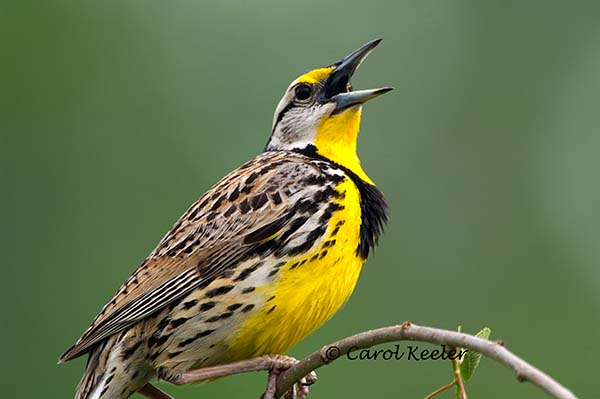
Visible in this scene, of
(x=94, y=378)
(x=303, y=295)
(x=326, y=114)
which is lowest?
(x=94, y=378)

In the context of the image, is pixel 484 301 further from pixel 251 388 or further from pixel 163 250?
pixel 163 250

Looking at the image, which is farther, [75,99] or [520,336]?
[75,99]

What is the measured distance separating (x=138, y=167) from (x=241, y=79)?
1920mm

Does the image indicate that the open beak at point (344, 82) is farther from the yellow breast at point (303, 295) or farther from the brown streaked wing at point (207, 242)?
the yellow breast at point (303, 295)

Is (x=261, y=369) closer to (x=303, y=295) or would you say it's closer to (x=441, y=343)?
(x=303, y=295)

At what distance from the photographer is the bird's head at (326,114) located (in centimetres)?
518

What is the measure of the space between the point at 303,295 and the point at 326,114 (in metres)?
1.15

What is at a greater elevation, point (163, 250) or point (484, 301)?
point (163, 250)

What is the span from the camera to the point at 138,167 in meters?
7.70

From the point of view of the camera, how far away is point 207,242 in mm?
4781

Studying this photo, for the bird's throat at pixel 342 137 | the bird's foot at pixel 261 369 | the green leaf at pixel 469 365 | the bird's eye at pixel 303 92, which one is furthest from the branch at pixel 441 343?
the bird's eye at pixel 303 92

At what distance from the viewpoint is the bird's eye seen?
5.43 meters

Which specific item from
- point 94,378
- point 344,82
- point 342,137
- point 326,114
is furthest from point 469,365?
point 344,82

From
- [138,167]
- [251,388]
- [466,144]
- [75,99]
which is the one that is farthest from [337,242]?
[466,144]
